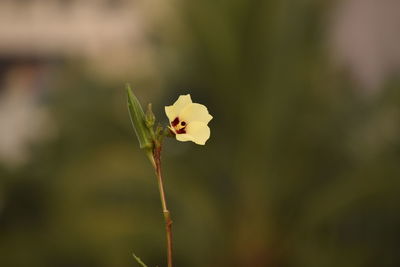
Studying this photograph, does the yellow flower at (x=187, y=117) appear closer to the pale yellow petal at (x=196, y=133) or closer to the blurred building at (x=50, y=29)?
the pale yellow petal at (x=196, y=133)

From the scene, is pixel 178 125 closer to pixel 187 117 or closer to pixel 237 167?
pixel 187 117

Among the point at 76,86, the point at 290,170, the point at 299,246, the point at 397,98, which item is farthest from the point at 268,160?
the point at 76,86

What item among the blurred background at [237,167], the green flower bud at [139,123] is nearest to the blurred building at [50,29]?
the blurred background at [237,167]

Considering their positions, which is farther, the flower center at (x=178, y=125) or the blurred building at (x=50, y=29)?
the blurred building at (x=50, y=29)

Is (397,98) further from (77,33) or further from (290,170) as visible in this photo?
(77,33)

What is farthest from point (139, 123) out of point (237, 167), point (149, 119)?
point (237, 167)
